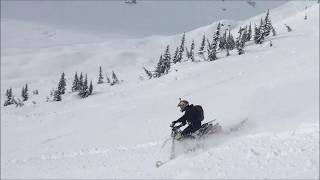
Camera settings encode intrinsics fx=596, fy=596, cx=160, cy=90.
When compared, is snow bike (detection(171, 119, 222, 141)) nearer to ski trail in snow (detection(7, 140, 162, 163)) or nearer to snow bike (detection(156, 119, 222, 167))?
snow bike (detection(156, 119, 222, 167))

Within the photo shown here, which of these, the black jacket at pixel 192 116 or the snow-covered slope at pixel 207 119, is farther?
the black jacket at pixel 192 116

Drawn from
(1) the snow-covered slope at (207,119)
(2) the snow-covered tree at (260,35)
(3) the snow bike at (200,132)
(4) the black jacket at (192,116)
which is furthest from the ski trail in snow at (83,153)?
(2) the snow-covered tree at (260,35)

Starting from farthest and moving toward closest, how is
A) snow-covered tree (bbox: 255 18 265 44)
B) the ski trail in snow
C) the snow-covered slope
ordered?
1. snow-covered tree (bbox: 255 18 265 44)
2. the ski trail in snow
3. the snow-covered slope

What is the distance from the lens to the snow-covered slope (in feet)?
52.7

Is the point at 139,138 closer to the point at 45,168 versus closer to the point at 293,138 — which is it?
the point at 45,168

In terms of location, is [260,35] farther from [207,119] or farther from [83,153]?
[83,153]

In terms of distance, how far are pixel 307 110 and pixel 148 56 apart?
74.0 metres

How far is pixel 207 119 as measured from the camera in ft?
84.4

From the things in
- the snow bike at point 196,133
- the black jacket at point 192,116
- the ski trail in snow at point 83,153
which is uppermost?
the black jacket at point 192,116

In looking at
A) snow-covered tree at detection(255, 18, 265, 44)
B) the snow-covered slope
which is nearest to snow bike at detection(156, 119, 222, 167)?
the snow-covered slope

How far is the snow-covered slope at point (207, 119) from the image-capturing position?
1606cm

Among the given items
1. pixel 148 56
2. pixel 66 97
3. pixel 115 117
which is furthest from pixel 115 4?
→ pixel 115 117

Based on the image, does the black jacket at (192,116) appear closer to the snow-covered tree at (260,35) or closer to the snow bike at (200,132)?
the snow bike at (200,132)

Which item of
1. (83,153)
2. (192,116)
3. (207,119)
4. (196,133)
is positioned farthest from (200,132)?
(83,153)
